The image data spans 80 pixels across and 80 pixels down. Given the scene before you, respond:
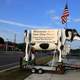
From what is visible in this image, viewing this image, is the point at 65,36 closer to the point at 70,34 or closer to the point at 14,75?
the point at 70,34

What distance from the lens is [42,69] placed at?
17969 mm

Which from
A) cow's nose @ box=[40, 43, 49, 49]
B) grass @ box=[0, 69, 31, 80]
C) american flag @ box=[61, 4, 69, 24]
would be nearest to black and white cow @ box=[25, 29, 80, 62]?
cow's nose @ box=[40, 43, 49, 49]

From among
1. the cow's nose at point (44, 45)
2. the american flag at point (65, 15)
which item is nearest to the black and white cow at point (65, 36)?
the cow's nose at point (44, 45)

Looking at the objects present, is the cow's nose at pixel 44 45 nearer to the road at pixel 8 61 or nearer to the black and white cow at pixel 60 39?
the black and white cow at pixel 60 39

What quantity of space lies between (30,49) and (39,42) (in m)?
0.88

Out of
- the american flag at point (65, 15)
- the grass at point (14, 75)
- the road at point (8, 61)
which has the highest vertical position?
the american flag at point (65, 15)

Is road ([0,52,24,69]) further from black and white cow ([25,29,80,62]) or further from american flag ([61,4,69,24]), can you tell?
american flag ([61,4,69,24])

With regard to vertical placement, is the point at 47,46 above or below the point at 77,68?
above

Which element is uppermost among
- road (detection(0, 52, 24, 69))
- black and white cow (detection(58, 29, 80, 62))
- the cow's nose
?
black and white cow (detection(58, 29, 80, 62))

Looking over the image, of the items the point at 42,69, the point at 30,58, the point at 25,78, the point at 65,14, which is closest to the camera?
the point at 25,78

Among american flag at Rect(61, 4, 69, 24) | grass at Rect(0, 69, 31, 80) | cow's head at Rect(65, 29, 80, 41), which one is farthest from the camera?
american flag at Rect(61, 4, 69, 24)

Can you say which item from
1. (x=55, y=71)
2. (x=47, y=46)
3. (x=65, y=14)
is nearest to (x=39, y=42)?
(x=47, y=46)

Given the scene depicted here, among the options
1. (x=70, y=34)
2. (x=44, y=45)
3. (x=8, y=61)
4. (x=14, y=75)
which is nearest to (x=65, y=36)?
(x=70, y=34)

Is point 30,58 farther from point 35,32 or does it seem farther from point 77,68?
point 77,68
